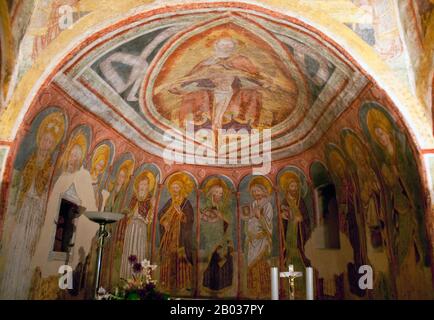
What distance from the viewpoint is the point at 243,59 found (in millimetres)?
7926

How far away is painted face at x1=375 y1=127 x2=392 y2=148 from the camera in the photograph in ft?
21.4

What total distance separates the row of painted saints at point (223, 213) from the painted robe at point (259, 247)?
3 centimetres

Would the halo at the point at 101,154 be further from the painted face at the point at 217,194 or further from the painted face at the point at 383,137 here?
the painted face at the point at 383,137

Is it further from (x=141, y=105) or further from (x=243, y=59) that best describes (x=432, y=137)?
(x=141, y=105)

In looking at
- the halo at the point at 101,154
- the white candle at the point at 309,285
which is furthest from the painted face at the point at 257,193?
the white candle at the point at 309,285

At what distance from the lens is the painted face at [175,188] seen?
10794 millimetres

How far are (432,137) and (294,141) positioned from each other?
174 inches

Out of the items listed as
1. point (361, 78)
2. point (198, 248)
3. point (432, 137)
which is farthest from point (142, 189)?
point (432, 137)

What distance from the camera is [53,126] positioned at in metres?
6.82

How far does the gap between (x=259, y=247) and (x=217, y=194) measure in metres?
1.93

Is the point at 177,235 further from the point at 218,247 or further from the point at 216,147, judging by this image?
the point at 216,147

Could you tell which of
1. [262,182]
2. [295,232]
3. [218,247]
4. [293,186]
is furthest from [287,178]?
[218,247]

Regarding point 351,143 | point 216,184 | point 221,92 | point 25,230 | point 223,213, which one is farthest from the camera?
point 216,184

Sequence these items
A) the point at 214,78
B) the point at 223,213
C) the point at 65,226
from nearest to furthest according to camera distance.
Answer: the point at 65,226
the point at 214,78
the point at 223,213
